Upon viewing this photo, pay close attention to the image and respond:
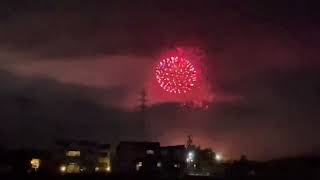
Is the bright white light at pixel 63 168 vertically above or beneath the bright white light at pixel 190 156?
beneath

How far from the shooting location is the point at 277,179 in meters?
52.0

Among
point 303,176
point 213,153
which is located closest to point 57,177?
point 303,176

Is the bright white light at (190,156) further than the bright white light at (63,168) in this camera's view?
Yes

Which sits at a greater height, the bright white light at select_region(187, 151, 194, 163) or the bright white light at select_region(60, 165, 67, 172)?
the bright white light at select_region(187, 151, 194, 163)

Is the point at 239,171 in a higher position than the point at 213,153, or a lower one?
lower

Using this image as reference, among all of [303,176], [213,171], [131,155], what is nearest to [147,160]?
[131,155]

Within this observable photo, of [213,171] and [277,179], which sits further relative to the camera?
[213,171]

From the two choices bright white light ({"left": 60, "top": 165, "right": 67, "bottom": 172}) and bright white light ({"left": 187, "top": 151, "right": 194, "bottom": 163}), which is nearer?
bright white light ({"left": 60, "top": 165, "right": 67, "bottom": 172})

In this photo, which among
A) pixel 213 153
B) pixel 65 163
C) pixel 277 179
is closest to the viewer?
pixel 277 179

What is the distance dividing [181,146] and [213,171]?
14.2 m

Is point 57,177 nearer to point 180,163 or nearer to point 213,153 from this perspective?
point 180,163

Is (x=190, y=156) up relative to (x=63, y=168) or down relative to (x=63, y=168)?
up

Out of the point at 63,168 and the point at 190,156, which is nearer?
the point at 63,168

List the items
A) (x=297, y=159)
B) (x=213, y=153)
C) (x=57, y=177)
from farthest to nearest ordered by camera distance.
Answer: (x=213, y=153)
(x=297, y=159)
(x=57, y=177)
